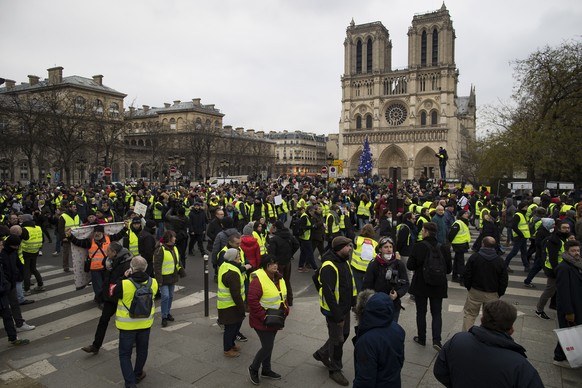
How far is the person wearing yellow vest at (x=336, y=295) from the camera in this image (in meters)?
4.69

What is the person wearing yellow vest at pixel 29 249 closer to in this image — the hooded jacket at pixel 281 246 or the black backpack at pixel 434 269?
the hooded jacket at pixel 281 246

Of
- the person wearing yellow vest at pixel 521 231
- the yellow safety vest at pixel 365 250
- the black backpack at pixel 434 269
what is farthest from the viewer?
the person wearing yellow vest at pixel 521 231

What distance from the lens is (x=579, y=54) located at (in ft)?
77.6

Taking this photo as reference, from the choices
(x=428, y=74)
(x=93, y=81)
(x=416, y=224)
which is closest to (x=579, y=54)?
(x=416, y=224)

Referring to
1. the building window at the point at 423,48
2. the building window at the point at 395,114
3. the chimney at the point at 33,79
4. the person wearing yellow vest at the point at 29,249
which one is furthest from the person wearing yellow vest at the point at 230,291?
the building window at the point at 423,48

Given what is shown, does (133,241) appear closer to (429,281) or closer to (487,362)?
(429,281)

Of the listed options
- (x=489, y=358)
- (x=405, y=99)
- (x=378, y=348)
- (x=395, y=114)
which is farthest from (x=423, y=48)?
(x=489, y=358)

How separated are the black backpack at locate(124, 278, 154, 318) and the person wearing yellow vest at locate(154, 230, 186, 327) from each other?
75.1 inches

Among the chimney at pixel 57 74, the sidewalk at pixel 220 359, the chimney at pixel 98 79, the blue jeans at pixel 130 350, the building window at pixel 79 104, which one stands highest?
the chimney at pixel 98 79

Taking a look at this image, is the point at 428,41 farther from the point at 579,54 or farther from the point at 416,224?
the point at 416,224

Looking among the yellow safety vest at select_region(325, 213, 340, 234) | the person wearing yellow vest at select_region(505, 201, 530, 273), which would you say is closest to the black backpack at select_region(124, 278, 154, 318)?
the yellow safety vest at select_region(325, 213, 340, 234)

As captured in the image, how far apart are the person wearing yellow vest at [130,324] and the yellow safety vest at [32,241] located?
18.7 feet

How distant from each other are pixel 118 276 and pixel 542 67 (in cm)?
2794

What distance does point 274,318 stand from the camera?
4523 mm
